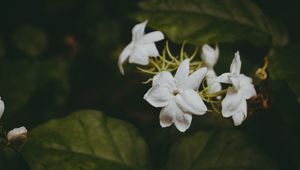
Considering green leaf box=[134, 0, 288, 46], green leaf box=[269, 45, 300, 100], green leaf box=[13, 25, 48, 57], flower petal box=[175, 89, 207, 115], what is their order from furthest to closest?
green leaf box=[13, 25, 48, 57], green leaf box=[134, 0, 288, 46], green leaf box=[269, 45, 300, 100], flower petal box=[175, 89, 207, 115]

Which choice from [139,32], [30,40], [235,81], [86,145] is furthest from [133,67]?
[30,40]

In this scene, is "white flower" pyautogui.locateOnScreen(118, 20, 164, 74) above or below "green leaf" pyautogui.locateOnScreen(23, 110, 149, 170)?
above

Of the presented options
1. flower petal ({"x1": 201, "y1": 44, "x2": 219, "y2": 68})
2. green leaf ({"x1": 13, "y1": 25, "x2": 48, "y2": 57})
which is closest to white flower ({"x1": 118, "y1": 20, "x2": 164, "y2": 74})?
flower petal ({"x1": 201, "y1": 44, "x2": 219, "y2": 68})

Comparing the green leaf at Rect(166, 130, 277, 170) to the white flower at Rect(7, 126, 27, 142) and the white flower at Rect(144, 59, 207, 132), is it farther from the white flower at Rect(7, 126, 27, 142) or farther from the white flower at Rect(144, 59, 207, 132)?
the white flower at Rect(7, 126, 27, 142)

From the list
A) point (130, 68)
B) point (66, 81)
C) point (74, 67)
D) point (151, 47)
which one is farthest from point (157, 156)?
point (74, 67)

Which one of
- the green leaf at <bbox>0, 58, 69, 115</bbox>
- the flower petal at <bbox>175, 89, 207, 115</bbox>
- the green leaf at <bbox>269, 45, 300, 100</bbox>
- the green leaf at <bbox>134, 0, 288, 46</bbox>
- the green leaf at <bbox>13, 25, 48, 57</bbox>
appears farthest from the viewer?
the green leaf at <bbox>13, 25, 48, 57</bbox>

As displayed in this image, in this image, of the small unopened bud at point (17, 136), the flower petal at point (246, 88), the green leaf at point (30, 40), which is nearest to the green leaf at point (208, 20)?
the flower petal at point (246, 88)

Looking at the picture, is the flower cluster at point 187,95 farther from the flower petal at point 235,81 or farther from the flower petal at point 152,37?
the flower petal at point 152,37
